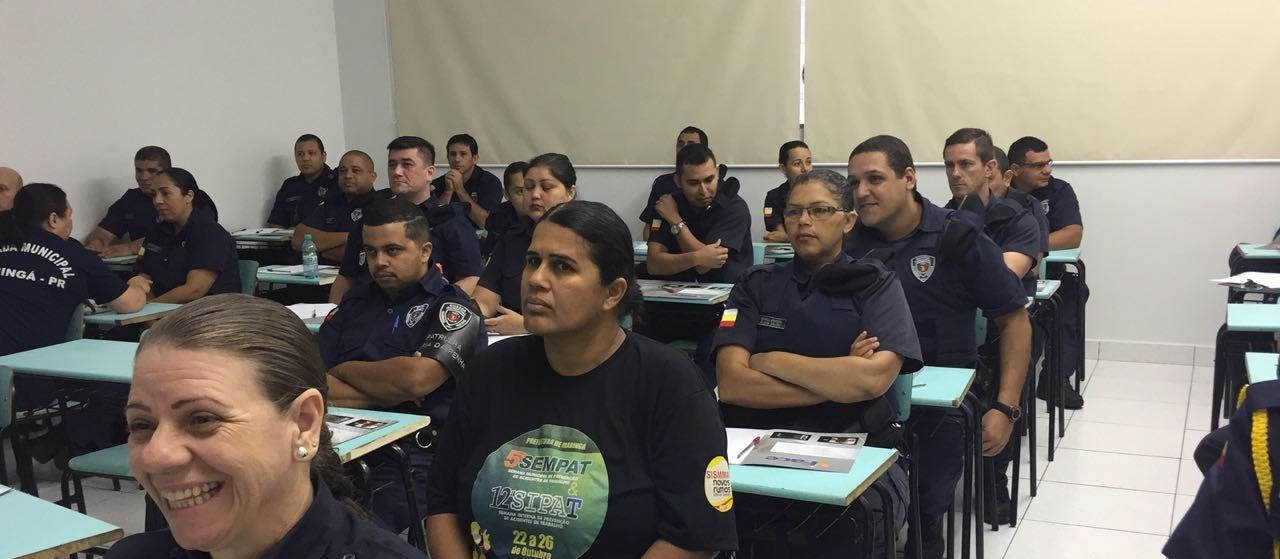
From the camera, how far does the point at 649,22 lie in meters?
7.19

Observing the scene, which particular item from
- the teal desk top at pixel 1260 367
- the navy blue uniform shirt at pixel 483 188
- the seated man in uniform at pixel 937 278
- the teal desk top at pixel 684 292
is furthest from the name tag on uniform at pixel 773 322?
the navy blue uniform shirt at pixel 483 188

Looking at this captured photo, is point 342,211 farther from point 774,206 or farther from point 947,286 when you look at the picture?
point 947,286

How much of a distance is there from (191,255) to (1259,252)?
545cm

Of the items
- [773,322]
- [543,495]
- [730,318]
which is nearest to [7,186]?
[730,318]

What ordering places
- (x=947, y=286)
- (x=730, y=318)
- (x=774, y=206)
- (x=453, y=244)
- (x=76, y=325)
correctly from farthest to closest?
(x=774, y=206)
(x=453, y=244)
(x=76, y=325)
(x=947, y=286)
(x=730, y=318)

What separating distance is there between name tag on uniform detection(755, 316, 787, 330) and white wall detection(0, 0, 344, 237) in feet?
16.9

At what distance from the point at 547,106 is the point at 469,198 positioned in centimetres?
98

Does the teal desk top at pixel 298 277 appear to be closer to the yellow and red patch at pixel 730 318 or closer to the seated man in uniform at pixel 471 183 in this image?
the seated man in uniform at pixel 471 183

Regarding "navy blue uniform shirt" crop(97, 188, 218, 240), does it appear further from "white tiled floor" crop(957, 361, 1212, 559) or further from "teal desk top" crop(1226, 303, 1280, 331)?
"teal desk top" crop(1226, 303, 1280, 331)

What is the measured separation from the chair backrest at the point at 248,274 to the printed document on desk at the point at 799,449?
3526mm

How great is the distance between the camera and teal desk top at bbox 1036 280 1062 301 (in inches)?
165

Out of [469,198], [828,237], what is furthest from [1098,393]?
[469,198]

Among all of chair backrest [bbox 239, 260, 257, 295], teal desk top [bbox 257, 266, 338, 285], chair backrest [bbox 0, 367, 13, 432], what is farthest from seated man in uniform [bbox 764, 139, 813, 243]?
chair backrest [bbox 0, 367, 13, 432]

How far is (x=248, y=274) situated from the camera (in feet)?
17.3
